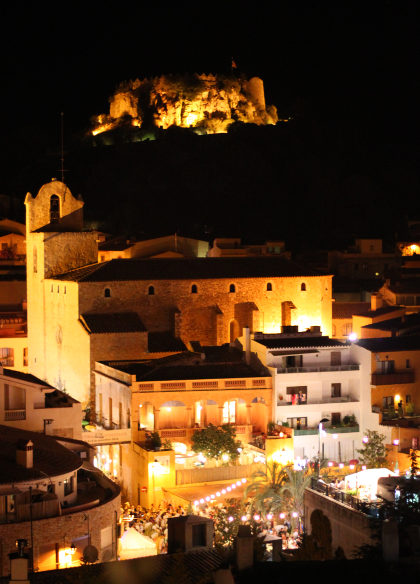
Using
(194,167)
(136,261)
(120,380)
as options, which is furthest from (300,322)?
(194,167)

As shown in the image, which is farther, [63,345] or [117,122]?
[117,122]

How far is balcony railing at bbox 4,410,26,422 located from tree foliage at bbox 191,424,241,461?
27.8ft

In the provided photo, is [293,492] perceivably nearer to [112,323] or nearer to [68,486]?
[68,486]

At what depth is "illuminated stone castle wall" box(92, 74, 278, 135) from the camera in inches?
3905

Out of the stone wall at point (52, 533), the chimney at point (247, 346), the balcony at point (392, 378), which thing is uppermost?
the chimney at point (247, 346)

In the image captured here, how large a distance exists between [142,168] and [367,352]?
182 feet

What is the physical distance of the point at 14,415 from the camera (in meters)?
37.6

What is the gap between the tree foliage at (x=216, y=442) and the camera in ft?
144

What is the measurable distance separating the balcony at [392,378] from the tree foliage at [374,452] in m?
2.84

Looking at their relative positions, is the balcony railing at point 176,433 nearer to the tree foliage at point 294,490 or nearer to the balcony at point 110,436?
the balcony at point 110,436

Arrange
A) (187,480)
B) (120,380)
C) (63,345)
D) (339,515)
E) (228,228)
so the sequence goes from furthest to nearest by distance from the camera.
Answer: (228,228) < (63,345) < (120,380) < (187,480) < (339,515)

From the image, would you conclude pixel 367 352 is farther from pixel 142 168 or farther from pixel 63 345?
pixel 142 168

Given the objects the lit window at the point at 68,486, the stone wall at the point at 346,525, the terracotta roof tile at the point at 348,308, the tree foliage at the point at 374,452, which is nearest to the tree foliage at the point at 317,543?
the stone wall at the point at 346,525

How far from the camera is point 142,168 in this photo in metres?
100
